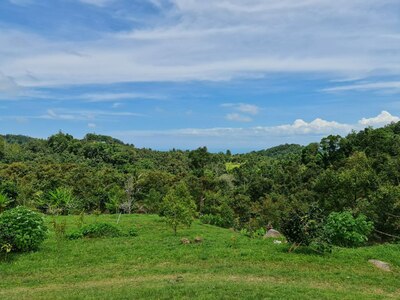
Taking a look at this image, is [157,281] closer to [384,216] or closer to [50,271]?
[50,271]

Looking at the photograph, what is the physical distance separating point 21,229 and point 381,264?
1446 cm

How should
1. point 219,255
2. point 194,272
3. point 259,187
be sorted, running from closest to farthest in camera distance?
1. point 194,272
2. point 219,255
3. point 259,187

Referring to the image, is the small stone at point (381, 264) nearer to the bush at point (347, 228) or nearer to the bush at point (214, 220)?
the bush at point (347, 228)

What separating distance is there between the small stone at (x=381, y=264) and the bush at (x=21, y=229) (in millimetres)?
13654

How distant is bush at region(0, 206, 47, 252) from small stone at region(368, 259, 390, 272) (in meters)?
13.7

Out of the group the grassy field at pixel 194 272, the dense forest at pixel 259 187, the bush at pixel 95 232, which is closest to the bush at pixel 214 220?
the dense forest at pixel 259 187

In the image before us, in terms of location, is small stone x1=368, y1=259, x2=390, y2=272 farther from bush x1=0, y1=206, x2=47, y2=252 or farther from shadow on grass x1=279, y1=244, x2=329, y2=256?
bush x1=0, y1=206, x2=47, y2=252

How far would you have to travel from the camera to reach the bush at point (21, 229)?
16.1 m

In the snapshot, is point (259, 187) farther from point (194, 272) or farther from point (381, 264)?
point (194, 272)

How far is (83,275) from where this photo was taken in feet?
45.3

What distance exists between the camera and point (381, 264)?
14.5 metres

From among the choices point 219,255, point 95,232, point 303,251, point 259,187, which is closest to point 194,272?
point 219,255

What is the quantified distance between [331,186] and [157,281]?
2202cm

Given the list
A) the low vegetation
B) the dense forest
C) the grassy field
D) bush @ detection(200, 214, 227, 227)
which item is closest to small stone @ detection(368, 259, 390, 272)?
the low vegetation
